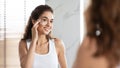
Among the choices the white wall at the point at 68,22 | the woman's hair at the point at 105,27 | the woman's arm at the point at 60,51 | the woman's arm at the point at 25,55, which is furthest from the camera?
the white wall at the point at 68,22

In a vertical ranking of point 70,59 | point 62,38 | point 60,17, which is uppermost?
point 60,17

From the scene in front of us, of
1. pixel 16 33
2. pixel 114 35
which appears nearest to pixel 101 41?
pixel 114 35

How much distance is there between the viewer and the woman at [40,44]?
1800 millimetres

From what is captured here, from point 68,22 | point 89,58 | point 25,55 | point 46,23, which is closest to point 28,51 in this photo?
point 25,55

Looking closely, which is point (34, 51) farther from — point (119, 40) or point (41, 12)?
point (119, 40)

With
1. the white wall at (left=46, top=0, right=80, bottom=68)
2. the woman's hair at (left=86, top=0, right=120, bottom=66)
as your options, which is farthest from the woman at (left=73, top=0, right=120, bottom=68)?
the white wall at (left=46, top=0, right=80, bottom=68)

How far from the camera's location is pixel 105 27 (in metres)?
0.62

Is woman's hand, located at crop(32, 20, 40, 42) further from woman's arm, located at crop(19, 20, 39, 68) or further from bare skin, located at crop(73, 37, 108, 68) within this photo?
bare skin, located at crop(73, 37, 108, 68)

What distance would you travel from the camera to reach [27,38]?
1.91 m

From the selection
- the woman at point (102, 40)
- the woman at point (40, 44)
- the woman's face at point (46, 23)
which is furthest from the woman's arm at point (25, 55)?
the woman at point (102, 40)

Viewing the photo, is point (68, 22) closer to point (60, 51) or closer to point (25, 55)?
point (60, 51)

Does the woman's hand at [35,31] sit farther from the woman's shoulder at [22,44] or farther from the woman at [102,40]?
the woman at [102,40]

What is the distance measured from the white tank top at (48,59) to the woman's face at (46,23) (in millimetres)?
137

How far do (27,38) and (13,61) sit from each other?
8.2 inches
